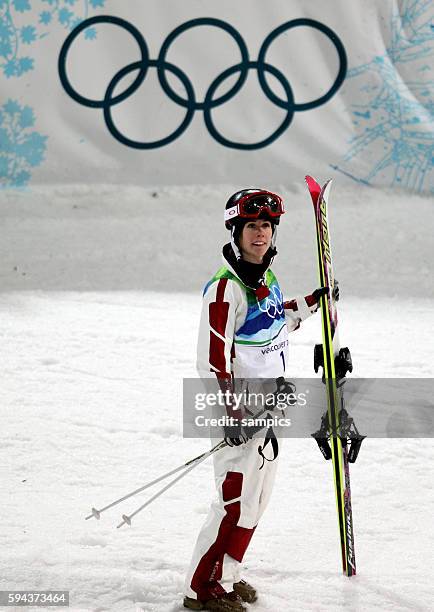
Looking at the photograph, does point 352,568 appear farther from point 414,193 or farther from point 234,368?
point 414,193

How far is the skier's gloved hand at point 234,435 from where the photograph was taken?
2229mm

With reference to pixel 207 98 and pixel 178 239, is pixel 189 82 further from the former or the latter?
pixel 178 239

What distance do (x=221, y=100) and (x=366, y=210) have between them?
1.80 metres

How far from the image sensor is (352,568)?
2631 mm

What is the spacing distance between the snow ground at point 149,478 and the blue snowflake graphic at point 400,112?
326cm

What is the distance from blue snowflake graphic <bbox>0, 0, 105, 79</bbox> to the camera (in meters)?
8.63

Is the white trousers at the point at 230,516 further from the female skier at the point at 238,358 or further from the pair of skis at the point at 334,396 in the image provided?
the pair of skis at the point at 334,396

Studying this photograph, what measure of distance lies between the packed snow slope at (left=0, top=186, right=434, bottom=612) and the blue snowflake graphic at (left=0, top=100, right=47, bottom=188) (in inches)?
9.6

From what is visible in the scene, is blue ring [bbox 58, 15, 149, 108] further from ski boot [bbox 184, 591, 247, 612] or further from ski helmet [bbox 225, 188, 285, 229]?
ski boot [bbox 184, 591, 247, 612]

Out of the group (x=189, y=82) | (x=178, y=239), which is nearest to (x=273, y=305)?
(x=178, y=239)

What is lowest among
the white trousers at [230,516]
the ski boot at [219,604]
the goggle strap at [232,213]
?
the ski boot at [219,604]

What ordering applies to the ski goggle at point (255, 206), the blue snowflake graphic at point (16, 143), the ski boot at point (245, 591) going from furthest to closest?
the blue snowflake graphic at point (16, 143), the ski boot at point (245, 591), the ski goggle at point (255, 206)

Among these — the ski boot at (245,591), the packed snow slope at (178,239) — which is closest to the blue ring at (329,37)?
the packed snow slope at (178,239)

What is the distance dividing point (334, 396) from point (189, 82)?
6592mm
